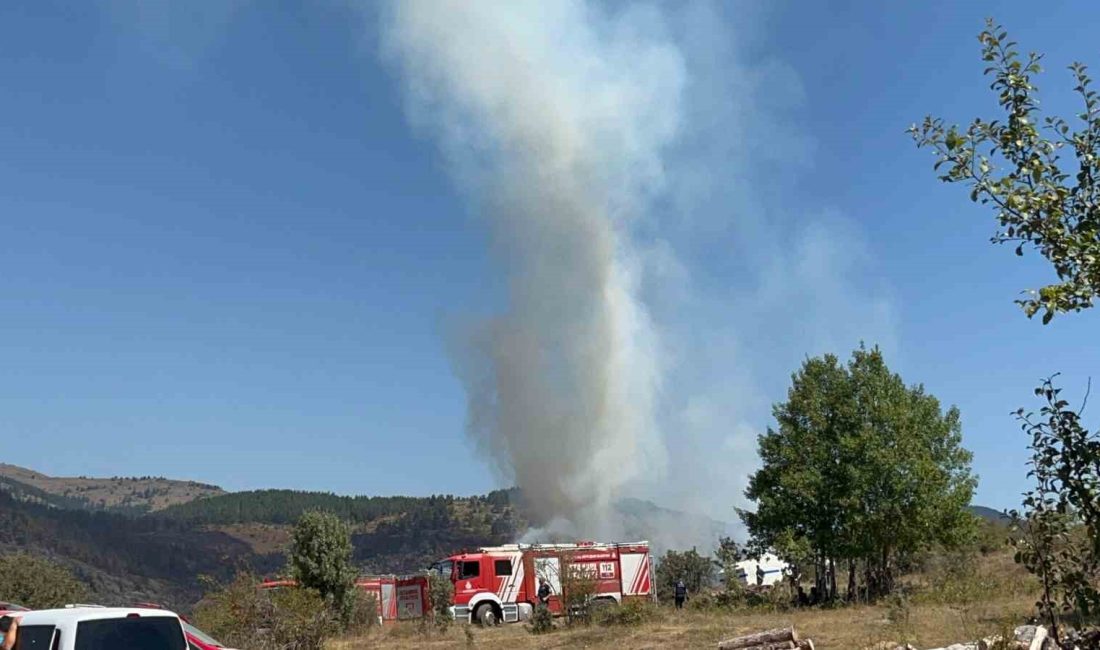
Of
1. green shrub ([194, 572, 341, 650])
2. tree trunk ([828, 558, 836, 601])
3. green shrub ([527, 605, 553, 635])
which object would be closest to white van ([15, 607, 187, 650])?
green shrub ([194, 572, 341, 650])

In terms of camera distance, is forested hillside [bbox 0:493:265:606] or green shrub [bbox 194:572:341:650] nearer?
green shrub [bbox 194:572:341:650]

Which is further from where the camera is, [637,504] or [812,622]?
[637,504]

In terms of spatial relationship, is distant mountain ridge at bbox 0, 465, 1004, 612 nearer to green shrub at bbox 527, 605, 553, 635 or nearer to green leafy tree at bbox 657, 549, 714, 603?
green leafy tree at bbox 657, 549, 714, 603

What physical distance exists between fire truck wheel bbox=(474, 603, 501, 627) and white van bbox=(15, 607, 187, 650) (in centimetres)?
2956

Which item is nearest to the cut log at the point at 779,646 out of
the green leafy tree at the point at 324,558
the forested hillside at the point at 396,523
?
the green leafy tree at the point at 324,558

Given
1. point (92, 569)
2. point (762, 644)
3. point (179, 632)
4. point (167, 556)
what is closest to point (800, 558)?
point (762, 644)

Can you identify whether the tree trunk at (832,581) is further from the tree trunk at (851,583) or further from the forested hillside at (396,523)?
the forested hillside at (396,523)

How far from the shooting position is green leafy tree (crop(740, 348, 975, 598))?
3653 centimetres

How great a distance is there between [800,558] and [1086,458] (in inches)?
1262

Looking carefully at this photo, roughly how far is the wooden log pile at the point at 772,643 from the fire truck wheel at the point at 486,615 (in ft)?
72.4

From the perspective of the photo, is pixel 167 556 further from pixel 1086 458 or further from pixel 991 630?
pixel 1086 458

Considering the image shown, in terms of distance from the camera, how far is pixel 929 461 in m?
37.1

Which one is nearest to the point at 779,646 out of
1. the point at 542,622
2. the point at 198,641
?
the point at 198,641

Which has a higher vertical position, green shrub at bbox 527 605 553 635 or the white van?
the white van
